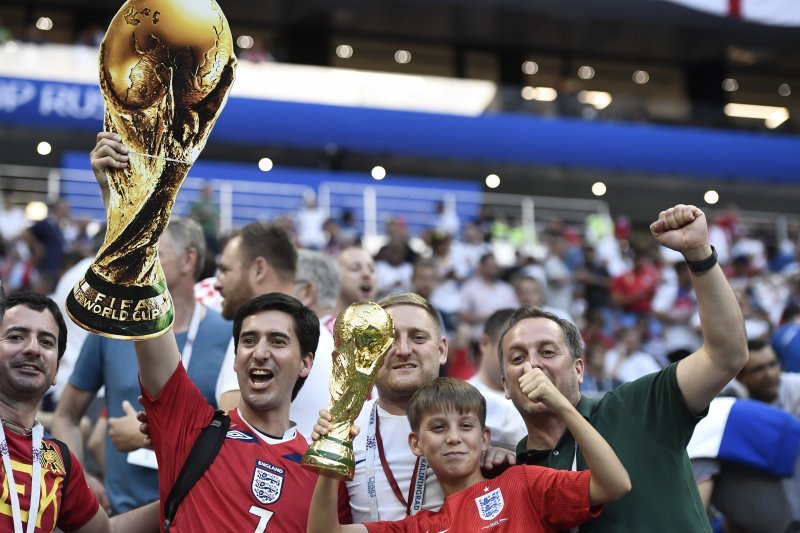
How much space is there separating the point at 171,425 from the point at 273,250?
50.2 inches

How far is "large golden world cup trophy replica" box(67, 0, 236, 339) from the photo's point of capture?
265cm

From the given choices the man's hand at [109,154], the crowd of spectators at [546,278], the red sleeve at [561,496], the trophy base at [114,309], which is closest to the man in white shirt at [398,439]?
the red sleeve at [561,496]

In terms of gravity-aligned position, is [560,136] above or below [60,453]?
above

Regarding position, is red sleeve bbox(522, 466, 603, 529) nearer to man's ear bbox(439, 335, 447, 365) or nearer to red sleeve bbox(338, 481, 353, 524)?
red sleeve bbox(338, 481, 353, 524)

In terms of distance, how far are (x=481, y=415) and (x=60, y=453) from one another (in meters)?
1.26

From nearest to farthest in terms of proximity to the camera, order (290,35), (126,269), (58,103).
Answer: (126,269) → (58,103) → (290,35)

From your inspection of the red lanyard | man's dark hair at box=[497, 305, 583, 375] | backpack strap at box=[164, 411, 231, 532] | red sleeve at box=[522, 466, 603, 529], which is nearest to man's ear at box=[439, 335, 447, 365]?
man's dark hair at box=[497, 305, 583, 375]

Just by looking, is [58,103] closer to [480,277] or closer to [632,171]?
[480,277]

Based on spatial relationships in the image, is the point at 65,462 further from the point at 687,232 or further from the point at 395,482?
the point at 687,232

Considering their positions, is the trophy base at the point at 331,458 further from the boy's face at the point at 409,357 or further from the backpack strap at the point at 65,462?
the backpack strap at the point at 65,462

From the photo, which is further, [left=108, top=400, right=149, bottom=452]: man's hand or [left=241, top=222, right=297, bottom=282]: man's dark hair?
[left=241, top=222, right=297, bottom=282]: man's dark hair

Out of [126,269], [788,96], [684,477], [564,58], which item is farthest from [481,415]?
[788,96]

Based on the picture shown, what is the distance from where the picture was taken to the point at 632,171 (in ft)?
70.8

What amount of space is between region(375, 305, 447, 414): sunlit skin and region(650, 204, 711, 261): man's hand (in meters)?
0.91
